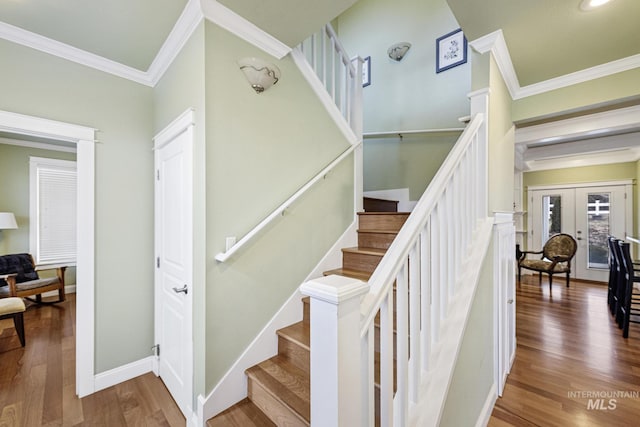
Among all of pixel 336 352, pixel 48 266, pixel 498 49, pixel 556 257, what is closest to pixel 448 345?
pixel 336 352

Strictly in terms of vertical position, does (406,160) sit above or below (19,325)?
above

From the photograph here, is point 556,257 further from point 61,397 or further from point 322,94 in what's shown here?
point 61,397

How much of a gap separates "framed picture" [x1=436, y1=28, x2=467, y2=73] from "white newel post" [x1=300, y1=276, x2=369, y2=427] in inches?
138

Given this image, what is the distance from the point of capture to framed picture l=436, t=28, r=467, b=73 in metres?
3.18

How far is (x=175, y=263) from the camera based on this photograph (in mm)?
1936

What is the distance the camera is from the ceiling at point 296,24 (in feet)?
4.94

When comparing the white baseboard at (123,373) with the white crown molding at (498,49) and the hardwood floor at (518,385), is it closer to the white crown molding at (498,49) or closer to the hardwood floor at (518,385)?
the hardwood floor at (518,385)

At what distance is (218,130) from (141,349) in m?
1.95

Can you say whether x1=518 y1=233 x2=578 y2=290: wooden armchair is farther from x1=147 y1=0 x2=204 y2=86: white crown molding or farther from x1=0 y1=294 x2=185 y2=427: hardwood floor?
x1=147 y1=0 x2=204 y2=86: white crown molding

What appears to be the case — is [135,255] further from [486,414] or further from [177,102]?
[486,414]

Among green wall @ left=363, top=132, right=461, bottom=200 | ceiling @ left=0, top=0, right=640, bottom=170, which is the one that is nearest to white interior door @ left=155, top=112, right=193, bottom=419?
ceiling @ left=0, top=0, right=640, bottom=170

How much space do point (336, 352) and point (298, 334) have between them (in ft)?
4.01

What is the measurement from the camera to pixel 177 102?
1874 millimetres

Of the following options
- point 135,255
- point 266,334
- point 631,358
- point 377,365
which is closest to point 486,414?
point 377,365
